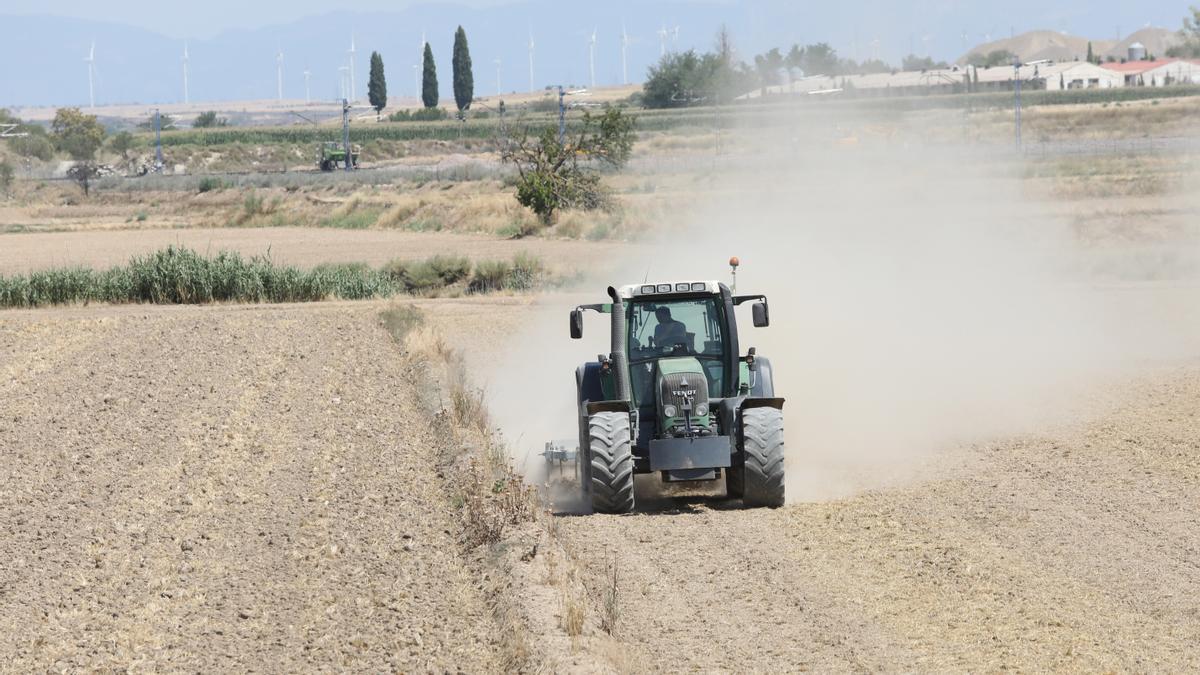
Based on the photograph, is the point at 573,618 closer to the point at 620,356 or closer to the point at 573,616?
the point at 573,616

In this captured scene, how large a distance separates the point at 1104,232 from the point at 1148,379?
26040 millimetres

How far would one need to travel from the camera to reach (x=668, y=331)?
15.8 m

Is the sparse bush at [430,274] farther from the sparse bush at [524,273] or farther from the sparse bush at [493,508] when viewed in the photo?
the sparse bush at [493,508]

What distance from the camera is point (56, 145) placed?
144625mm

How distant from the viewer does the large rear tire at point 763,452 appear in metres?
14.7

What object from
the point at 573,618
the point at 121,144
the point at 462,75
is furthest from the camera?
the point at 462,75

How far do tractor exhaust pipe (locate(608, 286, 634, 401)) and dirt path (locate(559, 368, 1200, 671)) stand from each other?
1304 millimetres

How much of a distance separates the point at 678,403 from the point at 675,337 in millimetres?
1081

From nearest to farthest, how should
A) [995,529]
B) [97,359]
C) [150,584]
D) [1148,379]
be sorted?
[150,584], [995,529], [1148,379], [97,359]

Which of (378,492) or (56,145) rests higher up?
(56,145)

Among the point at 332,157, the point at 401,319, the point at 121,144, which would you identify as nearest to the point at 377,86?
the point at 121,144

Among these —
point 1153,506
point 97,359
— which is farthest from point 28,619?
point 97,359

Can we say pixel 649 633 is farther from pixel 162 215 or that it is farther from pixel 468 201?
pixel 162 215

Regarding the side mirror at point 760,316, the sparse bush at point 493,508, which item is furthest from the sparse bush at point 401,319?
the sparse bush at point 493,508
